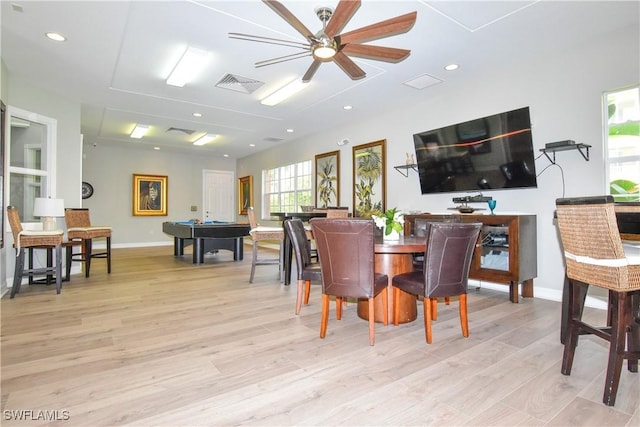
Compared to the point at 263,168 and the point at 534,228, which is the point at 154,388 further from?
the point at 263,168

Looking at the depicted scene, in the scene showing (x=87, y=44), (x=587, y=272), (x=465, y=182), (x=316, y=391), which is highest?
(x=87, y=44)

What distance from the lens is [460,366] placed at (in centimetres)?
202

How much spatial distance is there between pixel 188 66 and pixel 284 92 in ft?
4.51

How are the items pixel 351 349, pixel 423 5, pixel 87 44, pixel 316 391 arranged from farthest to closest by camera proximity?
pixel 87 44 < pixel 423 5 < pixel 351 349 < pixel 316 391

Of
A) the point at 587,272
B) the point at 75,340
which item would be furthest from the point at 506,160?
the point at 75,340

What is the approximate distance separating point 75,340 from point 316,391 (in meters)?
1.89

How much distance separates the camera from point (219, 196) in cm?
1049

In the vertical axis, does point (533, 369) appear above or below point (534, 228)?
below

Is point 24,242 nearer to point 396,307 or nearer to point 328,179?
point 396,307

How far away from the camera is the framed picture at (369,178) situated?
18.5ft

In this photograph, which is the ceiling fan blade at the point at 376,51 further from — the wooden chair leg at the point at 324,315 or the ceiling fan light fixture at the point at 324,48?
the wooden chair leg at the point at 324,315

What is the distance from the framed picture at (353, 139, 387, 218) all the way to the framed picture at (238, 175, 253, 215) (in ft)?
14.9

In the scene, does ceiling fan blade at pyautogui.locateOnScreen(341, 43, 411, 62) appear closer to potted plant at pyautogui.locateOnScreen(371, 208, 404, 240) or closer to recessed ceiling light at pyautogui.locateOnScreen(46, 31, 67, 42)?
potted plant at pyautogui.locateOnScreen(371, 208, 404, 240)

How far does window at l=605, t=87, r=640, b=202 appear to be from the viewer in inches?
122
